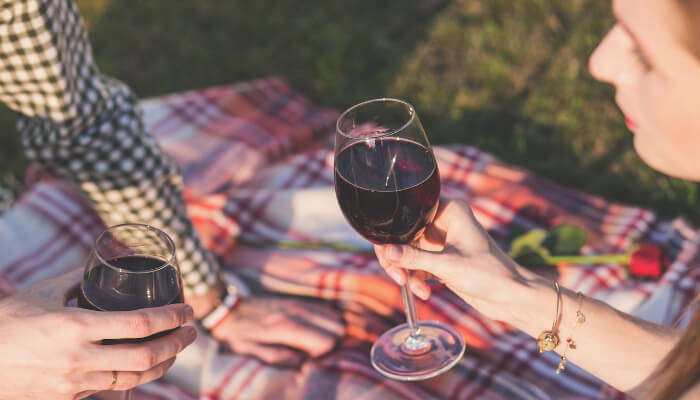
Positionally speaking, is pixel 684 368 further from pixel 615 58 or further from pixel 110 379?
pixel 110 379

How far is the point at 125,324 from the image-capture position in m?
1.42

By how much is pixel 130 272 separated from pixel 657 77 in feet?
3.68

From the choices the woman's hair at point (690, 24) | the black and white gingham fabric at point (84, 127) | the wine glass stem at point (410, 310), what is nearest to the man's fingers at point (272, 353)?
the black and white gingham fabric at point (84, 127)

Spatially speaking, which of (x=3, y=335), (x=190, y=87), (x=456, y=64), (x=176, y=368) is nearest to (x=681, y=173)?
(x=3, y=335)

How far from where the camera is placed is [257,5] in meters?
4.66

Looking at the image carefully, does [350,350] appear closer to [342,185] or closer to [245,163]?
[342,185]

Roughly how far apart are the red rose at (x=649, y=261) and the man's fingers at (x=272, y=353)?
1200 mm

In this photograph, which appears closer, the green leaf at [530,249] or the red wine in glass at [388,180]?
the red wine in glass at [388,180]

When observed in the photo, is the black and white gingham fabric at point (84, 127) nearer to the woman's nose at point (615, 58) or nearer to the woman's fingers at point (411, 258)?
the woman's fingers at point (411, 258)

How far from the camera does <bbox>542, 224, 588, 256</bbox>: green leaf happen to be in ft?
8.52

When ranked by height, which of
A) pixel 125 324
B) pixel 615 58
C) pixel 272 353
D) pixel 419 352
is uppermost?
pixel 615 58

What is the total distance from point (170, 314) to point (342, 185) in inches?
18.3

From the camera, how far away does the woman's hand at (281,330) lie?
2.40 metres

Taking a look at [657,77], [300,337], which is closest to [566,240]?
[300,337]
